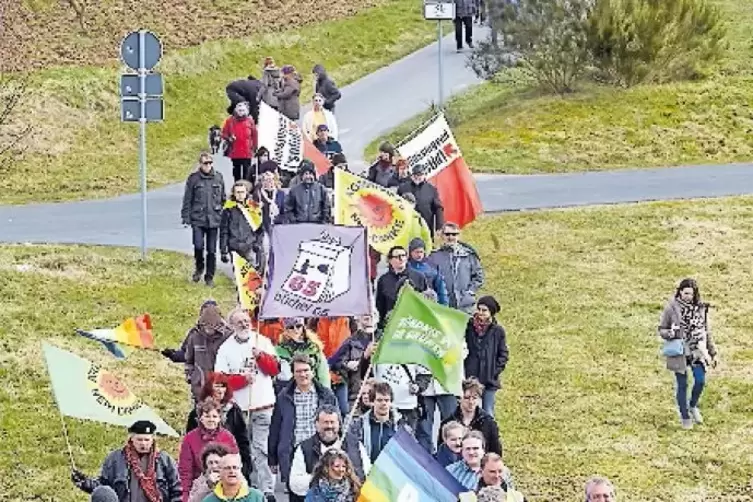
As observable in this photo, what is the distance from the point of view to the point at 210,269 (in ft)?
71.5

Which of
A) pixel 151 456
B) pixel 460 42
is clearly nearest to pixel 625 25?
pixel 460 42

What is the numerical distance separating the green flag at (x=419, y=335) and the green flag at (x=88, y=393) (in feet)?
5.75

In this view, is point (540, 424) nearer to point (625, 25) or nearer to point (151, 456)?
point (151, 456)

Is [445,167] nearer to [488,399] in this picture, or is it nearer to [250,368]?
[488,399]

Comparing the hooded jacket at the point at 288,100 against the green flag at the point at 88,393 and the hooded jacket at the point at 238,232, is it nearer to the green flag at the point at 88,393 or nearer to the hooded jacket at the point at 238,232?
the hooded jacket at the point at 238,232

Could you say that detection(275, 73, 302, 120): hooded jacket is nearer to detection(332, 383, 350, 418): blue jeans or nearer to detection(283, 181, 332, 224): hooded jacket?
detection(283, 181, 332, 224): hooded jacket

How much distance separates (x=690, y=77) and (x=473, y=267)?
2039 centimetres

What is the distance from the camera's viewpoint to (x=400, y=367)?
13969 millimetres

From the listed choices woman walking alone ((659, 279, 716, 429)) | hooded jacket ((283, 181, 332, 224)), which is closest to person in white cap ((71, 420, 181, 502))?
woman walking alone ((659, 279, 716, 429))

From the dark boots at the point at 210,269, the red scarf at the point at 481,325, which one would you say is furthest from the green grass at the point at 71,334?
the red scarf at the point at 481,325

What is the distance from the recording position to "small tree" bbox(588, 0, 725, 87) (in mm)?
34656

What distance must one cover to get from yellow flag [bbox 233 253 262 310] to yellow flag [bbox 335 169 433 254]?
2427 millimetres

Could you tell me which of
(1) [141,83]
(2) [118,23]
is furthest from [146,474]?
(2) [118,23]

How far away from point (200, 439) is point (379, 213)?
7.79 metres
